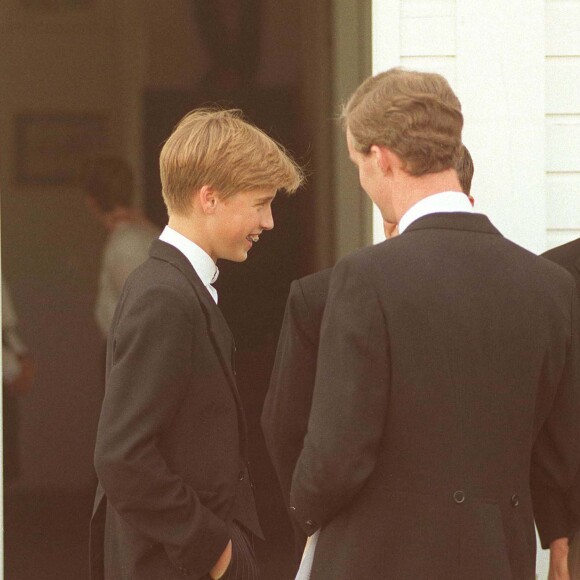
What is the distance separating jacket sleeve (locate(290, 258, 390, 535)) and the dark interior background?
215 cm

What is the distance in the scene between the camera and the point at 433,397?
1969 mm

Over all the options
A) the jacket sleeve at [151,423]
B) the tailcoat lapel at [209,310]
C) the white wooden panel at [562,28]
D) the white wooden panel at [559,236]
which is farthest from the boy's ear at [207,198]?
the white wooden panel at [562,28]

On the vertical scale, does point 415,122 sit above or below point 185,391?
above

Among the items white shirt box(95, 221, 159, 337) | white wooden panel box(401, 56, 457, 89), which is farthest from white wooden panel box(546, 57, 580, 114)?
white shirt box(95, 221, 159, 337)

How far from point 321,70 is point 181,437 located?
7.02ft

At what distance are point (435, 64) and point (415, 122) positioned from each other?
1.91 meters

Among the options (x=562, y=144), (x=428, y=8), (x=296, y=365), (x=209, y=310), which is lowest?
(x=296, y=365)

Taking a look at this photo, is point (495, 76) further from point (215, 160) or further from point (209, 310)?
point (209, 310)

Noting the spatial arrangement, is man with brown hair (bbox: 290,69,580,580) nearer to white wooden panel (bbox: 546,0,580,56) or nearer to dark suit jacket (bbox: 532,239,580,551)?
Result: dark suit jacket (bbox: 532,239,580,551)

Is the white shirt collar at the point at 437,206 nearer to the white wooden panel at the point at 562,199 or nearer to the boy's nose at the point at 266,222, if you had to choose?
the boy's nose at the point at 266,222

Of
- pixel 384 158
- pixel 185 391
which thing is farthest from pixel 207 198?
pixel 384 158

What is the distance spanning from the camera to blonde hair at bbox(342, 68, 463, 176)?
81.2 inches

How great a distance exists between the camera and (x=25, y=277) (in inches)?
160

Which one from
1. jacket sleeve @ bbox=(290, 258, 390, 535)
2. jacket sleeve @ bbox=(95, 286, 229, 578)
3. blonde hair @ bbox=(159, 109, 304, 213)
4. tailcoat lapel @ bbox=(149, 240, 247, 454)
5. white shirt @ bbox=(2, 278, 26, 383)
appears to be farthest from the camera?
white shirt @ bbox=(2, 278, 26, 383)
